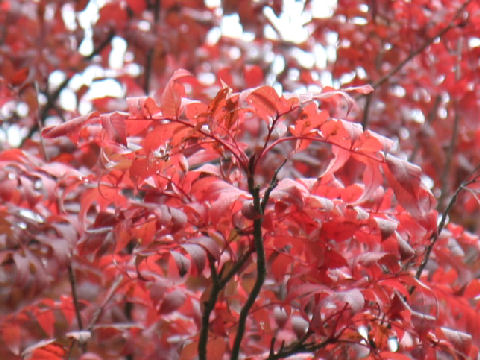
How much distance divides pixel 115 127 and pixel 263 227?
12.0 inches

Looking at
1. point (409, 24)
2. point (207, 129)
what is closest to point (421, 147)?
point (409, 24)

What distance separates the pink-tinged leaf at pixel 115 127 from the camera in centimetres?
113

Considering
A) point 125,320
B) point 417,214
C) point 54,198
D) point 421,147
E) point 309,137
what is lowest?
point 125,320

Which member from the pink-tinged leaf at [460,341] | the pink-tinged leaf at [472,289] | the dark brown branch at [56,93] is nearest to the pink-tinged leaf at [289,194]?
the pink-tinged leaf at [460,341]

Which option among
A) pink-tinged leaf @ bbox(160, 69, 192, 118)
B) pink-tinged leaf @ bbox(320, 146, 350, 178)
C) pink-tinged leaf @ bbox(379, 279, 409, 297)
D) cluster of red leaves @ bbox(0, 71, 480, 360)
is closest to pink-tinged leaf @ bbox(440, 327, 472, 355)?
cluster of red leaves @ bbox(0, 71, 480, 360)

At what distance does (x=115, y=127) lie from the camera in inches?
44.7

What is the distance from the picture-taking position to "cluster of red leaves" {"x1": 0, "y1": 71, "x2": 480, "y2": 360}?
1.17m

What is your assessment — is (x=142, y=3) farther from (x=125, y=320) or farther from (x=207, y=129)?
(x=207, y=129)

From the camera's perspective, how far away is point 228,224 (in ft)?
4.46

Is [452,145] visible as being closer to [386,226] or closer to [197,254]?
[386,226]

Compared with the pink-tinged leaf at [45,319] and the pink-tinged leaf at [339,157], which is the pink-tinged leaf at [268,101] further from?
the pink-tinged leaf at [45,319]

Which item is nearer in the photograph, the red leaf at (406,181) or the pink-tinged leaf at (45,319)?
the red leaf at (406,181)

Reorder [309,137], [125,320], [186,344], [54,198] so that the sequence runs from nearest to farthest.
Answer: [309,137] < [186,344] < [54,198] < [125,320]

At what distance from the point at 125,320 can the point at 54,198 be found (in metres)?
0.65
